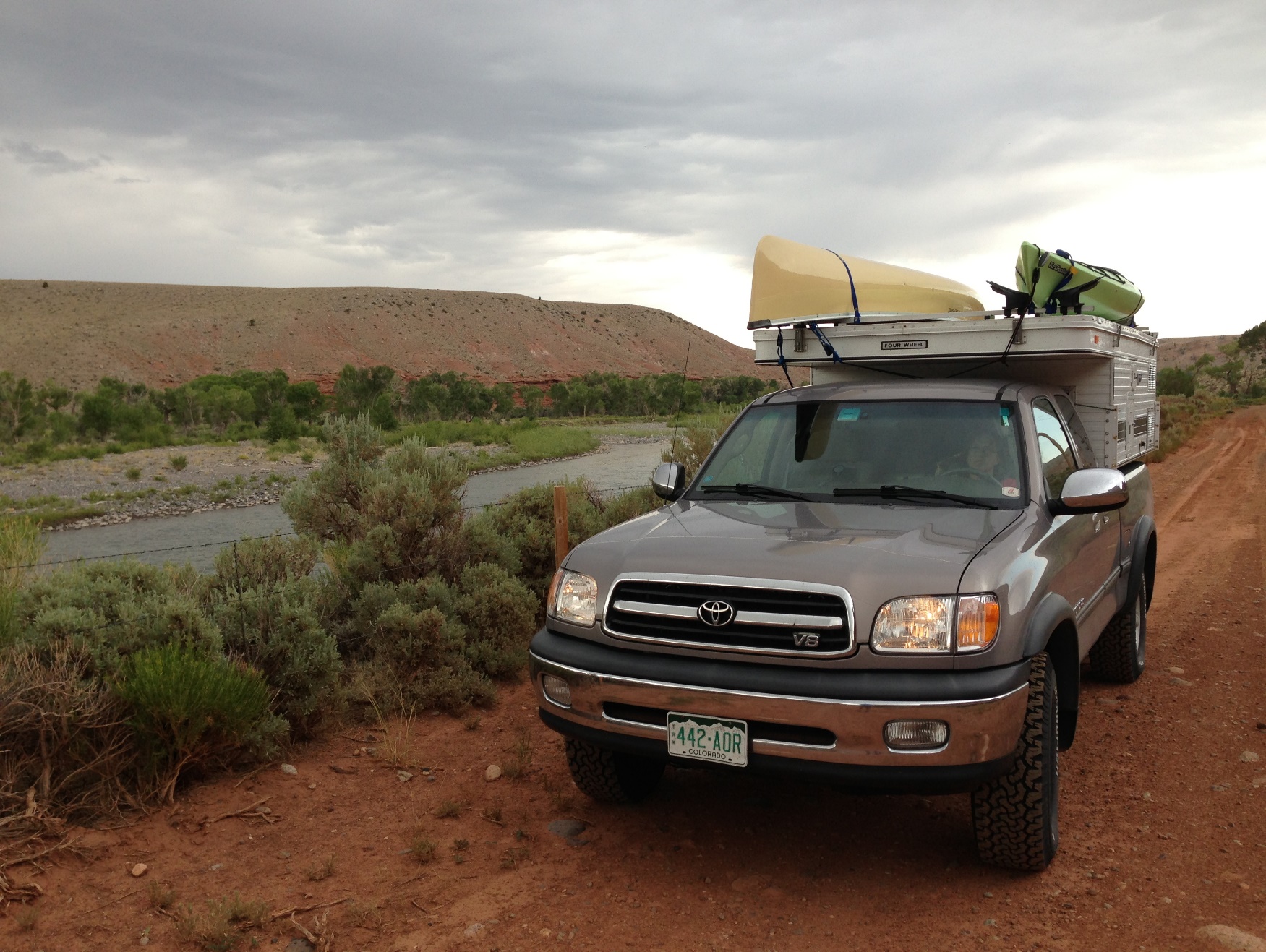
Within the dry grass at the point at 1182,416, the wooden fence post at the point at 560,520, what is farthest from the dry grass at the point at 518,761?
the dry grass at the point at 1182,416

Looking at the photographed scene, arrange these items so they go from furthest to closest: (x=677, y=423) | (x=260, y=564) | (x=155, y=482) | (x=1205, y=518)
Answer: (x=155, y=482) < (x=1205, y=518) < (x=677, y=423) < (x=260, y=564)

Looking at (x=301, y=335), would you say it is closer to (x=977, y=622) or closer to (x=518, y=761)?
(x=518, y=761)

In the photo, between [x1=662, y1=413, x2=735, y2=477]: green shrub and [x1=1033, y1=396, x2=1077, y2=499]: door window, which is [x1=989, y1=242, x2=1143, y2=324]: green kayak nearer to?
[x1=1033, y1=396, x2=1077, y2=499]: door window

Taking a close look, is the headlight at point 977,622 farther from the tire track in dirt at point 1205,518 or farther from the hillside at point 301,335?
the hillside at point 301,335

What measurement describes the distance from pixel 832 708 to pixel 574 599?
116 cm

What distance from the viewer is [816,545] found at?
142 inches

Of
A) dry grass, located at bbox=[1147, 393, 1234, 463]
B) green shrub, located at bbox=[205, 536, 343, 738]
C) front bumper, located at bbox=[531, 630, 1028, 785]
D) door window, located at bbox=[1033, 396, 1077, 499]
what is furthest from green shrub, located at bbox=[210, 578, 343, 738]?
dry grass, located at bbox=[1147, 393, 1234, 463]

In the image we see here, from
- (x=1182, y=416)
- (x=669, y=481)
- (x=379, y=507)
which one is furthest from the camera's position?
(x=1182, y=416)

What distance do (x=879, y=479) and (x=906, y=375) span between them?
1866 millimetres

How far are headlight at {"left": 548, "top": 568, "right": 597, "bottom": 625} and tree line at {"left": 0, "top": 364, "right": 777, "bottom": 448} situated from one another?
924 inches

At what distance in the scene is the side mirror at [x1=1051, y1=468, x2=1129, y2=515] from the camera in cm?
392

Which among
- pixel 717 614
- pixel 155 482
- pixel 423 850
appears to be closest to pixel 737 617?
pixel 717 614

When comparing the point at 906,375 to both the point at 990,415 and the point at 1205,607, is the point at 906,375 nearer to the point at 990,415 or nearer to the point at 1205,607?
the point at 990,415

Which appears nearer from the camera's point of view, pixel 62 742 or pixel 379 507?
pixel 62 742
